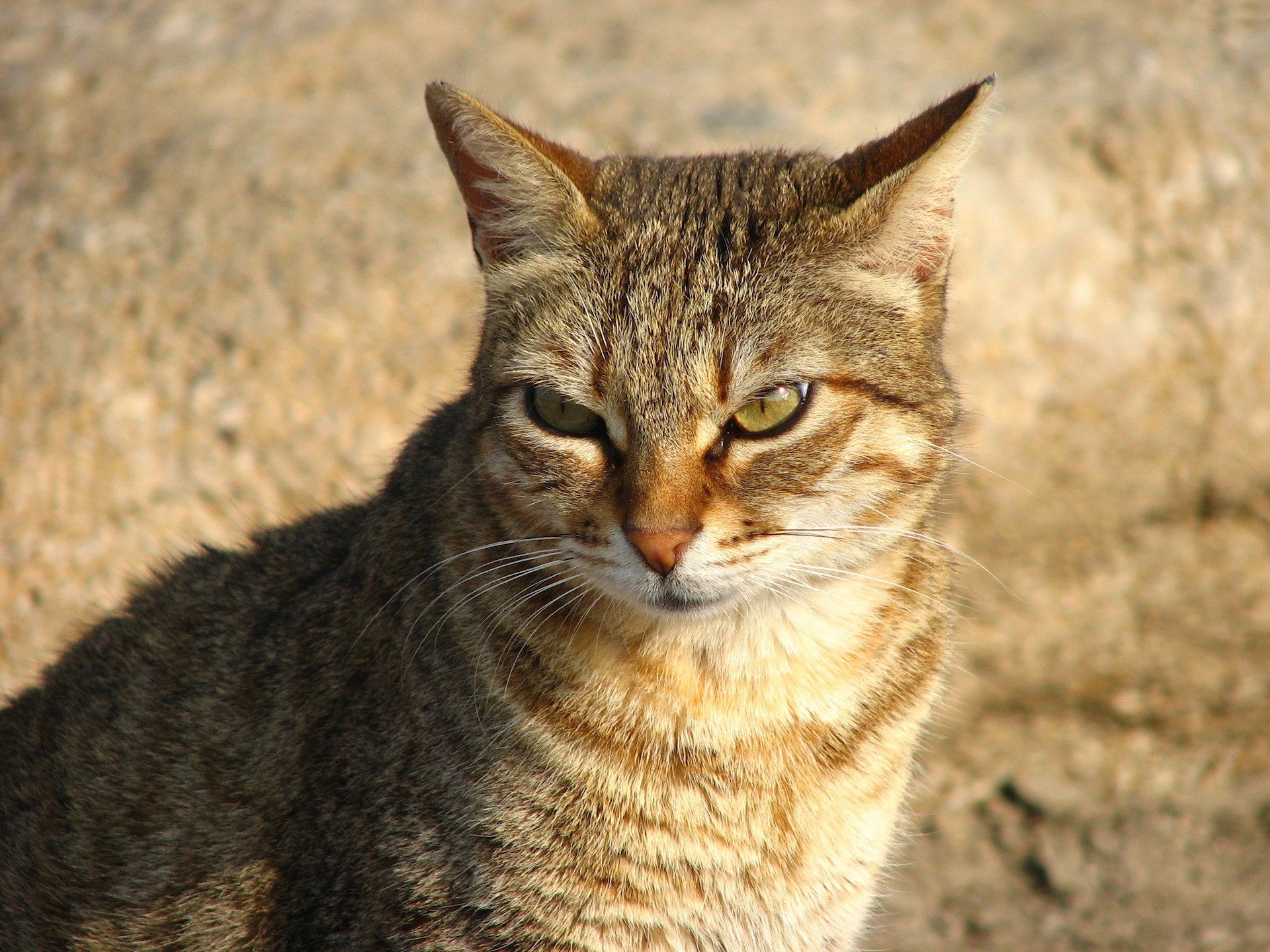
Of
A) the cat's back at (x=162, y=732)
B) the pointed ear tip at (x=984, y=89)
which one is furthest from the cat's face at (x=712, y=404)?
the cat's back at (x=162, y=732)

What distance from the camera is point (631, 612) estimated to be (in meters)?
2.78

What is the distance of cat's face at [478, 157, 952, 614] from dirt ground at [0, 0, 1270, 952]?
217 centimetres

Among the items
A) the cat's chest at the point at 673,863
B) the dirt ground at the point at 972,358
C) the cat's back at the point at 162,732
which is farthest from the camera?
the dirt ground at the point at 972,358

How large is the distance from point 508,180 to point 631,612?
980 millimetres

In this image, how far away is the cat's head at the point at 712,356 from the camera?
8.34 ft

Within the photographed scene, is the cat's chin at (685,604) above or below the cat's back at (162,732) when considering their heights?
above

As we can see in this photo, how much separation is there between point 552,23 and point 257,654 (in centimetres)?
326

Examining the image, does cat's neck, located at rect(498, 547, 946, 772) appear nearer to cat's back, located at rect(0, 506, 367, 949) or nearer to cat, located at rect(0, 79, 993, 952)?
cat, located at rect(0, 79, 993, 952)

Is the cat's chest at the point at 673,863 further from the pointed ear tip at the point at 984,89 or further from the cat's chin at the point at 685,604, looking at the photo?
the pointed ear tip at the point at 984,89

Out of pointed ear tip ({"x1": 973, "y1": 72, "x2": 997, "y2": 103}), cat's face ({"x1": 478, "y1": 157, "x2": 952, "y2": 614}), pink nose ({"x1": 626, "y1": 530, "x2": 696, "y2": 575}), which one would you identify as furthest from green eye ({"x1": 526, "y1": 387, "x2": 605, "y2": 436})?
→ pointed ear tip ({"x1": 973, "y1": 72, "x2": 997, "y2": 103})

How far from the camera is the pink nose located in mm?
2445

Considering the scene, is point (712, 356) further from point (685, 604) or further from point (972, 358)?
point (972, 358)

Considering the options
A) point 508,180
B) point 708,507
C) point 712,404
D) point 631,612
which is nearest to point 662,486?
point 708,507

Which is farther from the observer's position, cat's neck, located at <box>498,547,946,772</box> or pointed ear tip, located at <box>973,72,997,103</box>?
cat's neck, located at <box>498,547,946,772</box>
